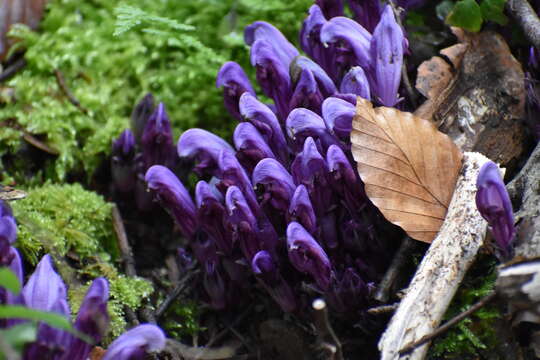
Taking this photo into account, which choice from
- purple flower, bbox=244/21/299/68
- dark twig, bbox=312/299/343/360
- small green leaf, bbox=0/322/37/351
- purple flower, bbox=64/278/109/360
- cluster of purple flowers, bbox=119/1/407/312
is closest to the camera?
small green leaf, bbox=0/322/37/351

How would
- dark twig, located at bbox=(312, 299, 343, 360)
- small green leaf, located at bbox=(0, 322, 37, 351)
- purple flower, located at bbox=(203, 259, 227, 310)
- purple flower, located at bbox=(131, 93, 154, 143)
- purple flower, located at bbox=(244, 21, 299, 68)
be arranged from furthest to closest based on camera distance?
purple flower, located at bbox=(131, 93, 154, 143)
purple flower, located at bbox=(244, 21, 299, 68)
purple flower, located at bbox=(203, 259, 227, 310)
dark twig, located at bbox=(312, 299, 343, 360)
small green leaf, located at bbox=(0, 322, 37, 351)

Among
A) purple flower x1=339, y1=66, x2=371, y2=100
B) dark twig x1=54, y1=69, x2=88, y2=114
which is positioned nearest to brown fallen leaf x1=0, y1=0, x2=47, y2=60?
dark twig x1=54, y1=69, x2=88, y2=114

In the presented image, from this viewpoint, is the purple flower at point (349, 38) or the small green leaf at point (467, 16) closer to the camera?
the purple flower at point (349, 38)

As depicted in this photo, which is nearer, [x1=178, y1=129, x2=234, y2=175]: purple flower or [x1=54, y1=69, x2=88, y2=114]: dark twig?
[x1=178, y1=129, x2=234, y2=175]: purple flower

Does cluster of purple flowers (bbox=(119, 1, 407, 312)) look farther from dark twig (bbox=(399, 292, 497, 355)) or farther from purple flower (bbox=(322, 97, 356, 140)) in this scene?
dark twig (bbox=(399, 292, 497, 355))

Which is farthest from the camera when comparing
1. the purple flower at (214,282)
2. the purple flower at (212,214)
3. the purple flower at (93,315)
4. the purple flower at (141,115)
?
the purple flower at (141,115)

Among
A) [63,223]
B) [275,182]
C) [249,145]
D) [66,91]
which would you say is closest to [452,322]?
[275,182]

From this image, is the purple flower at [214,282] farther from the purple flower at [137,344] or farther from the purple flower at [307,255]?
the purple flower at [137,344]

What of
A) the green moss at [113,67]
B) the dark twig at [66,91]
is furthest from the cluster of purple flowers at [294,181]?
the dark twig at [66,91]
